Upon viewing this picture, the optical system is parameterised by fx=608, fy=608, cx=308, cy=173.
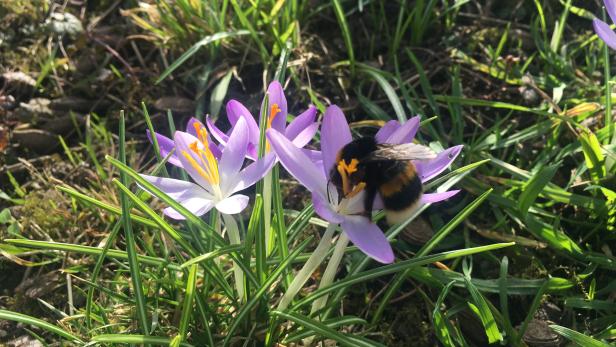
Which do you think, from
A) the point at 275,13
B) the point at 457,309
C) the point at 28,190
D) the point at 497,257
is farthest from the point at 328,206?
the point at 28,190

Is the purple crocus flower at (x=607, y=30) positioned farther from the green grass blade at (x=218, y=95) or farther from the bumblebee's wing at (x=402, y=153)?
the green grass blade at (x=218, y=95)

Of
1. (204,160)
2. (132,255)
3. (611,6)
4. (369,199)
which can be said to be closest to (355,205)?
(369,199)

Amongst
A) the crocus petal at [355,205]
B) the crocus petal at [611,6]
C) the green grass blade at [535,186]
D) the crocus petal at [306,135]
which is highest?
the crocus petal at [611,6]

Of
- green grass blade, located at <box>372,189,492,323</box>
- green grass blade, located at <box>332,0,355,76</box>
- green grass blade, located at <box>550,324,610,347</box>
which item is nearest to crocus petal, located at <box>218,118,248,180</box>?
green grass blade, located at <box>372,189,492,323</box>

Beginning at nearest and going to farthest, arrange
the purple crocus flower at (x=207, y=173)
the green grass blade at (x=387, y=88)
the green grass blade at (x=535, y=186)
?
1. the purple crocus flower at (x=207, y=173)
2. the green grass blade at (x=535, y=186)
3. the green grass blade at (x=387, y=88)

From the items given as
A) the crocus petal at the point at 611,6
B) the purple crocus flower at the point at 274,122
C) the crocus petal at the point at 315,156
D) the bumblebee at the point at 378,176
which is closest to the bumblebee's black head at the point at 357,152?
the bumblebee at the point at 378,176

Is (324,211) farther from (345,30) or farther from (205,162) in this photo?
(345,30)

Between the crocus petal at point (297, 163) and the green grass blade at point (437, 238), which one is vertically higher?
the crocus petal at point (297, 163)

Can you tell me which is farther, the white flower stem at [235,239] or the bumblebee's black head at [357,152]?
the white flower stem at [235,239]
